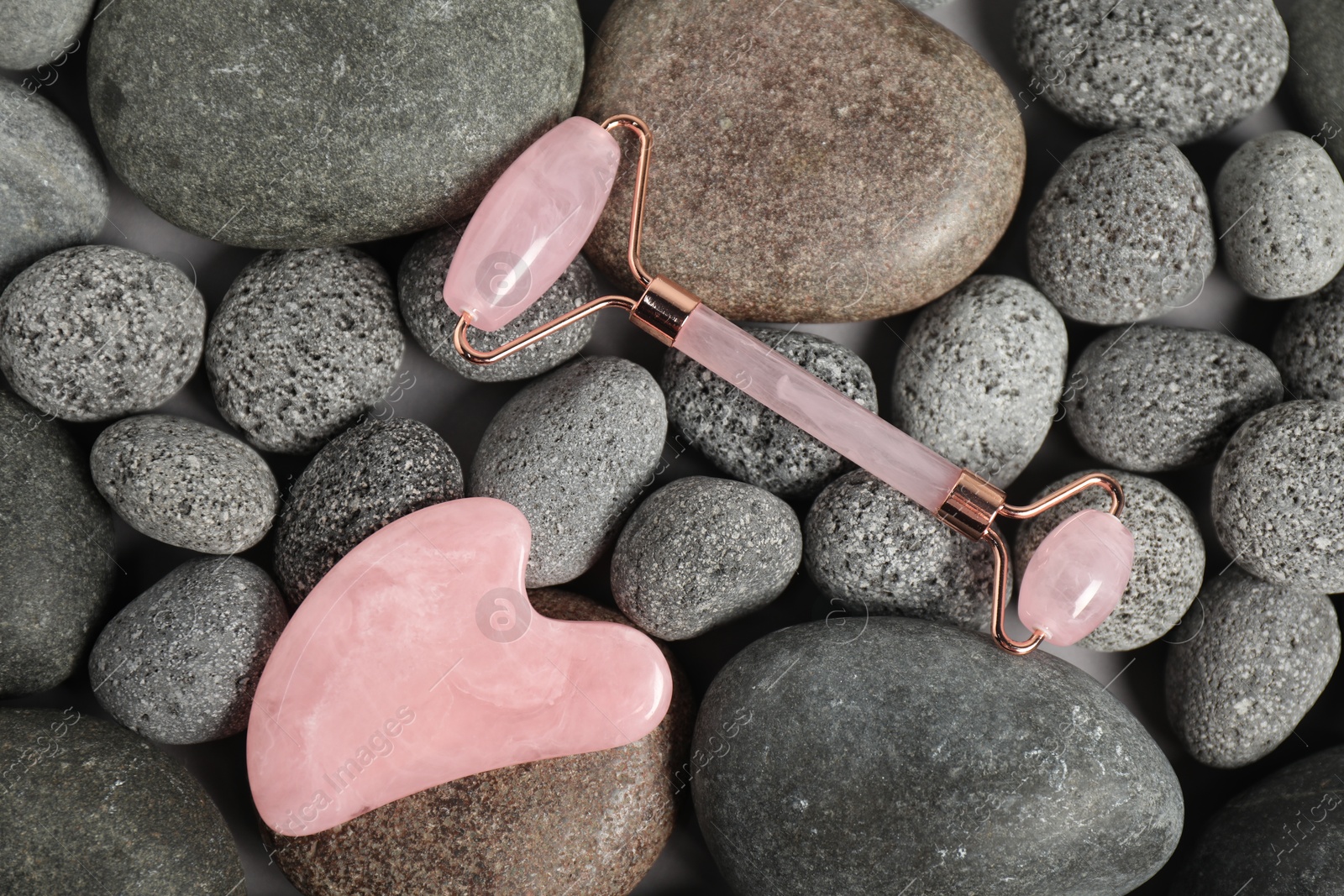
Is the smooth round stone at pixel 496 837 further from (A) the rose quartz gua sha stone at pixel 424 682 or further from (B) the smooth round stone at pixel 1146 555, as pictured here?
(B) the smooth round stone at pixel 1146 555

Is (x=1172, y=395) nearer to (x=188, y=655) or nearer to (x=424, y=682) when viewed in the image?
(x=424, y=682)

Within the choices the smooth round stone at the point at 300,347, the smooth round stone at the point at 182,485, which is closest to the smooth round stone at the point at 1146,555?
the smooth round stone at the point at 300,347

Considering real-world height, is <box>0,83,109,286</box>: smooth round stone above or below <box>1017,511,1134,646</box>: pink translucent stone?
above

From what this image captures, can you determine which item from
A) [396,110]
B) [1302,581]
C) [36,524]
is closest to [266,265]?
[396,110]

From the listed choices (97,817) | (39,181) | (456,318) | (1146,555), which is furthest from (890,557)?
(39,181)

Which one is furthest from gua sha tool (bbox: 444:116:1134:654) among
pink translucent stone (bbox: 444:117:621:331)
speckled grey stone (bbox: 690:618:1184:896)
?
speckled grey stone (bbox: 690:618:1184:896)

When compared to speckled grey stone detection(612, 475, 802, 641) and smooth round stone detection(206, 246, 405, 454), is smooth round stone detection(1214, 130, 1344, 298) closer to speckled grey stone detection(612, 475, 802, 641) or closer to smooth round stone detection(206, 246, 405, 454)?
speckled grey stone detection(612, 475, 802, 641)

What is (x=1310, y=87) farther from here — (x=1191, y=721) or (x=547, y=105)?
(x=547, y=105)
